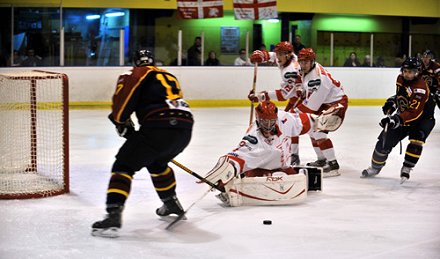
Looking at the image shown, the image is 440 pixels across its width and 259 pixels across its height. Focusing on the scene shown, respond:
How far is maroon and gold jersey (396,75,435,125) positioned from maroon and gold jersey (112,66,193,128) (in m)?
2.26

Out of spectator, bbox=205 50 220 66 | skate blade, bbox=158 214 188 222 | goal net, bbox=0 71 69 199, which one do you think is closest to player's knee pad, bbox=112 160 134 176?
skate blade, bbox=158 214 188 222

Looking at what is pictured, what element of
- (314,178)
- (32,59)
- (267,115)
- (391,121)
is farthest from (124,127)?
(32,59)

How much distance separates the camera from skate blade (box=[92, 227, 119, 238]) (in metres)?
3.96

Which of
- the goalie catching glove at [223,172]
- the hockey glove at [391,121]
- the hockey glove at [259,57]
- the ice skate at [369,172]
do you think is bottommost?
the ice skate at [369,172]

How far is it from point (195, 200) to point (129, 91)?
55.0 inches

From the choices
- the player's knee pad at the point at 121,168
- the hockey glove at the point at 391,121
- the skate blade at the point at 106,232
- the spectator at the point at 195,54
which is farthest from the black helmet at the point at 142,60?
the spectator at the point at 195,54

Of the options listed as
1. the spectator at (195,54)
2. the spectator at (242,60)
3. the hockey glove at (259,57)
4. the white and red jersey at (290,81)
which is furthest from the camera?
the spectator at (242,60)

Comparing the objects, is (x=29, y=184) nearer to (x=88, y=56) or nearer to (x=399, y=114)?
(x=399, y=114)

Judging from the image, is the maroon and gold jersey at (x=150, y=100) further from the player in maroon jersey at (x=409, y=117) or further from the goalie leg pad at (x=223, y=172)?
the player in maroon jersey at (x=409, y=117)

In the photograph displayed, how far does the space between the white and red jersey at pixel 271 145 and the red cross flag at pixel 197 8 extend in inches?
337

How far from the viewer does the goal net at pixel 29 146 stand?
5238 mm

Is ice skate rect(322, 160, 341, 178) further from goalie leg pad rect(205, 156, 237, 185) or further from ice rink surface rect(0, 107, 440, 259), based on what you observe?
goalie leg pad rect(205, 156, 237, 185)

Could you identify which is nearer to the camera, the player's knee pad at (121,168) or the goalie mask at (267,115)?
the player's knee pad at (121,168)

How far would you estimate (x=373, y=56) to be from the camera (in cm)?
1372
